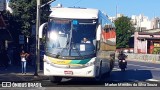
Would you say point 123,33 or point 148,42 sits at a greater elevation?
point 123,33

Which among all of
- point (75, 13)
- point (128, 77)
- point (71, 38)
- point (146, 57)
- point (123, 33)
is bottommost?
point (146, 57)

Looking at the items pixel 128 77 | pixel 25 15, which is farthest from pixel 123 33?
pixel 128 77

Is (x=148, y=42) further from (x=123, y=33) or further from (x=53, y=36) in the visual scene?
(x=53, y=36)

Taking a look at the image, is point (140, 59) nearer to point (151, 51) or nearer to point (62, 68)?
point (151, 51)

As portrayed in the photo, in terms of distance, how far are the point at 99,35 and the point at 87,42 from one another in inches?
24.9

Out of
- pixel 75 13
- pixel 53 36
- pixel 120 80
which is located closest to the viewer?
pixel 53 36

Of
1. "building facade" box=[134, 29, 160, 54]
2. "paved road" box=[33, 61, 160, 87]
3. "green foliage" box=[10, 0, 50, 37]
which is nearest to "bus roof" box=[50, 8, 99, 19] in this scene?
"paved road" box=[33, 61, 160, 87]

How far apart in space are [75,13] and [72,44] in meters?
1.74

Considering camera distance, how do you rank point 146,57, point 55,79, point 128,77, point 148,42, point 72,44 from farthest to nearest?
point 148,42 → point 146,57 → point 128,77 → point 55,79 → point 72,44

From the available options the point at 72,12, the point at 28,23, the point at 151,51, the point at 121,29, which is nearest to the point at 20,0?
the point at 28,23

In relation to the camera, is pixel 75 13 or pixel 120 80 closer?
pixel 75 13

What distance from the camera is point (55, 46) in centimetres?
2078

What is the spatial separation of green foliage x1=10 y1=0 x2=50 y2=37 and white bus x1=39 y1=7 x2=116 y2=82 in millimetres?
27558

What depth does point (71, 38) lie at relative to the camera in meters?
20.7
